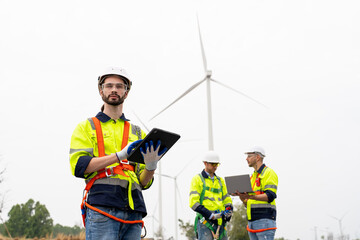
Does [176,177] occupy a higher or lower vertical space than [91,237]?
higher

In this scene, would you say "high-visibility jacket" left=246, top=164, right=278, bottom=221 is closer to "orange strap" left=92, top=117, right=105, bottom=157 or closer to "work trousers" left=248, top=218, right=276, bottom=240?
"work trousers" left=248, top=218, right=276, bottom=240

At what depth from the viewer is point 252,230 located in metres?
8.14

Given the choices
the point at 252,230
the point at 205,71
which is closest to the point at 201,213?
the point at 252,230

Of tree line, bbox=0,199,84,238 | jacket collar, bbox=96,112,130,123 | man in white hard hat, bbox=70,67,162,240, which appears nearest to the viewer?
man in white hard hat, bbox=70,67,162,240

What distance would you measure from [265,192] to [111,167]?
511 centimetres

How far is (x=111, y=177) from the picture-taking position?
3613mm

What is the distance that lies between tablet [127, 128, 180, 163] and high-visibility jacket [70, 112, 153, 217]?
0.21m

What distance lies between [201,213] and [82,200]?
4.59 metres

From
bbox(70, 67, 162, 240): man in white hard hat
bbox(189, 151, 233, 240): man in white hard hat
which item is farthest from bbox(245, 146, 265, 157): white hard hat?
bbox(70, 67, 162, 240): man in white hard hat

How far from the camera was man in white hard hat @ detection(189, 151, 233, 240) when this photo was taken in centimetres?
802

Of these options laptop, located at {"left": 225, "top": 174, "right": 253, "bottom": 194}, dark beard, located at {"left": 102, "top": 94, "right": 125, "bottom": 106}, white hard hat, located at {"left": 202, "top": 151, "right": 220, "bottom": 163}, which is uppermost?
white hard hat, located at {"left": 202, "top": 151, "right": 220, "bottom": 163}

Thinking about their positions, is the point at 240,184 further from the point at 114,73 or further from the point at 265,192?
the point at 114,73

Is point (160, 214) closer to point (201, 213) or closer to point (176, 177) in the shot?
point (176, 177)

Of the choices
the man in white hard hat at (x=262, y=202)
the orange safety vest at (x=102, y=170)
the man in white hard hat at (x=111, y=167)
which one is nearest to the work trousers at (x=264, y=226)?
the man in white hard hat at (x=262, y=202)
